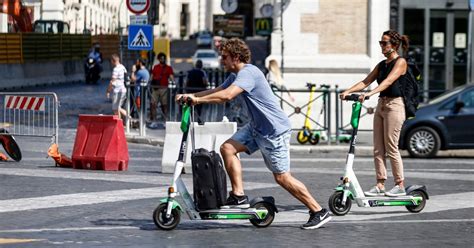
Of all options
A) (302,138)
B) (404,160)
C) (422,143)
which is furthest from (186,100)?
(302,138)

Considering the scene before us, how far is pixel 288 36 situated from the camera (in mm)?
30484

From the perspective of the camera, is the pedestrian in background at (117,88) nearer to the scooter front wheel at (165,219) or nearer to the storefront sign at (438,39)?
the storefront sign at (438,39)

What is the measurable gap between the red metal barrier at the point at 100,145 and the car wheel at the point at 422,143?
241 inches

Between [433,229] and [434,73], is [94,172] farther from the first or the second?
[434,73]

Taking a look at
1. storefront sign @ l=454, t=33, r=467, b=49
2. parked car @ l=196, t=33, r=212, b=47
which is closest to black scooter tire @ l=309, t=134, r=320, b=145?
storefront sign @ l=454, t=33, r=467, b=49

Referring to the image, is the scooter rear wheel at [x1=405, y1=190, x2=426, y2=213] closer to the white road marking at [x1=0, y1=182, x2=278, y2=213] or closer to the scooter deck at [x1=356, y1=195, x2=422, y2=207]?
the scooter deck at [x1=356, y1=195, x2=422, y2=207]

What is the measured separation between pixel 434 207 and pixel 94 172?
6.16m

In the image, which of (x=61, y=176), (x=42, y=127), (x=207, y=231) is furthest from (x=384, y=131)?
(x=42, y=127)

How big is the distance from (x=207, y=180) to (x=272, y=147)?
0.68m

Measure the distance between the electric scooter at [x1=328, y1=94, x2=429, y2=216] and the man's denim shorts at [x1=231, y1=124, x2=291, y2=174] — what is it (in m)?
1.12

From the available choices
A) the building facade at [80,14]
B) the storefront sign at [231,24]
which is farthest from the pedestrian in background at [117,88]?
the building facade at [80,14]

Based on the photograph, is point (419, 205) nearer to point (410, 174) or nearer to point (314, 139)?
point (410, 174)

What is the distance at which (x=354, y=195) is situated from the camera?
13023mm

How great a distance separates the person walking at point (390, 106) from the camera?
526 inches
